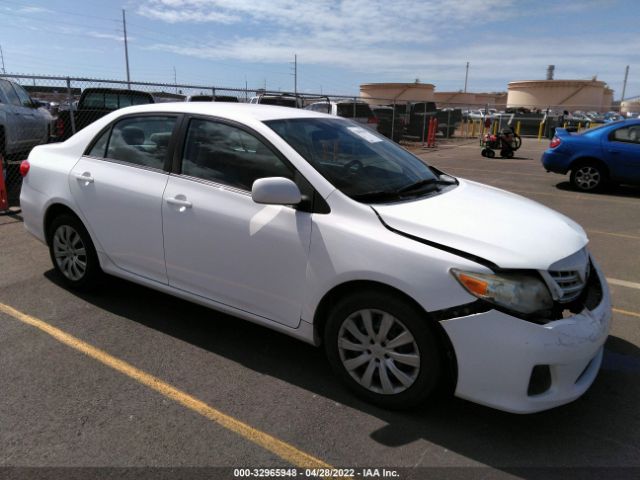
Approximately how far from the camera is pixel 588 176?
10.3m

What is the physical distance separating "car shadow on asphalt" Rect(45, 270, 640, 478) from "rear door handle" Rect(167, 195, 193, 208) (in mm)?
991

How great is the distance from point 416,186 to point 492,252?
3.28 ft

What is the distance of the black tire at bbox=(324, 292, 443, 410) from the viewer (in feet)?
8.63

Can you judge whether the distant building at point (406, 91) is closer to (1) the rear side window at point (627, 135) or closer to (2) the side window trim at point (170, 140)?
(1) the rear side window at point (627, 135)

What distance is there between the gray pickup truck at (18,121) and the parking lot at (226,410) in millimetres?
6170

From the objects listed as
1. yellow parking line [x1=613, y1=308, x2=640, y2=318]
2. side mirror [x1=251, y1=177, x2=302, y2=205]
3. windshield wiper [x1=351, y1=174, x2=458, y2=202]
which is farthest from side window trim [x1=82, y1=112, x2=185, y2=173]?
yellow parking line [x1=613, y1=308, x2=640, y2=318]

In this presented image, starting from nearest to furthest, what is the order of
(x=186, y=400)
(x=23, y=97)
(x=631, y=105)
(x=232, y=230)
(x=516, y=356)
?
(x=516, y=356) → (x=186, y=400) → (x=232, y=230) → (x=23, y=97) → (x=631, y=105)

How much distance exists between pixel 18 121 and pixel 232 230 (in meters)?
8.35

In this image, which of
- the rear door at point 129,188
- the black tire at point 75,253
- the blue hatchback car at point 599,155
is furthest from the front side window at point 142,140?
the blue hatchback car at point 599,155

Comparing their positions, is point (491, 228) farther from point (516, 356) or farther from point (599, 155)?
point (599, 155)

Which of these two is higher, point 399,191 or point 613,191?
point 399,191

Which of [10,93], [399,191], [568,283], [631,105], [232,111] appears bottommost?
[568,283]

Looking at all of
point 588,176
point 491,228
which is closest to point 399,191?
point 491,228

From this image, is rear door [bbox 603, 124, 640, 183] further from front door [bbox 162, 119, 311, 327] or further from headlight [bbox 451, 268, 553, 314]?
front door [bbox 162, 119, 311, 327]
